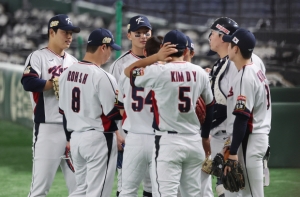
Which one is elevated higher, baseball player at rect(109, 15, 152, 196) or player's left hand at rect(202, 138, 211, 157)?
baseball player at rect(109, 15, 152, 196)

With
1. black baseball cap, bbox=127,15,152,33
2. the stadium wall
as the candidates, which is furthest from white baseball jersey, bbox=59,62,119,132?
the stadium wall

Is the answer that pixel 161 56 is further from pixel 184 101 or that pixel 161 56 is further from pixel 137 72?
pixel 184 101

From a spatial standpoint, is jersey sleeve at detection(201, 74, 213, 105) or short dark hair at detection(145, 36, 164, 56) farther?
short dark hair at detection(145, 36, 164, 56)

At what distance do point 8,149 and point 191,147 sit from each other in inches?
225

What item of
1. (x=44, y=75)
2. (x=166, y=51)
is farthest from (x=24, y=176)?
(x=166, y=51)

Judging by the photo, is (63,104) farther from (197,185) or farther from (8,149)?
(8,149)

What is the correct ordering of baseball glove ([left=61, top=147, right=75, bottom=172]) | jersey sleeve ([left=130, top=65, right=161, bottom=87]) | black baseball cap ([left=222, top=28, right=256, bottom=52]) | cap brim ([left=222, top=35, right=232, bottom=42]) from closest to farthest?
jersey sleeve ([left=130, top=65, right=161, bottom=87]) < black baseball cap ([left=222, top=28, right=256, bottom=52]) < cap brim ([left=222, top=35, right=232, bottom=42]) < baseball glove ([left=61, top=147, right=75, bottom=172])

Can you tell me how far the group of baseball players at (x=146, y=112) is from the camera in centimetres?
449

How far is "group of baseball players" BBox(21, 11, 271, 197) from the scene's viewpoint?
449 cm

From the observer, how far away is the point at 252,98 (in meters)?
4.59

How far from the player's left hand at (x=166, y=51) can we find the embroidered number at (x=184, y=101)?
0.75ft

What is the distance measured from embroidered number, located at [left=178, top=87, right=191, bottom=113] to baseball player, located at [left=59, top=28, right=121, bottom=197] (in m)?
0.61

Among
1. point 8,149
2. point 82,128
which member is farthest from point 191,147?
point 8,149

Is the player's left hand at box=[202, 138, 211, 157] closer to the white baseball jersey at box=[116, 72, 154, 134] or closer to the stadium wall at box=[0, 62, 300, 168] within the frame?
the white baseball jersey at box=[116, 72, 154, 134]
